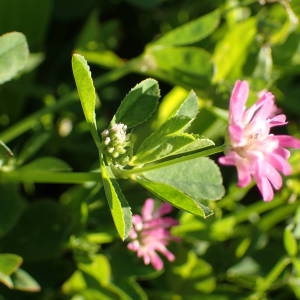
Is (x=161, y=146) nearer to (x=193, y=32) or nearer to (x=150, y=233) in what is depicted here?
(x=150, y=233)

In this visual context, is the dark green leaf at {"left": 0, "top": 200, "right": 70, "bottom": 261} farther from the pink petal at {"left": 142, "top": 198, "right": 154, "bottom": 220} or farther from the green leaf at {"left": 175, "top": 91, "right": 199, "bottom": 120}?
the green leaf at {"left": 175, "top": 91, "right": 199, "bottom": 120}

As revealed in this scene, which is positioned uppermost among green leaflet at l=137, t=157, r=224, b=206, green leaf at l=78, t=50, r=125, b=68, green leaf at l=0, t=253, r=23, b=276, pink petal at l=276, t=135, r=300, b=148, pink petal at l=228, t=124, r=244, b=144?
pink petal at l=228, t=124, r=244, b=144

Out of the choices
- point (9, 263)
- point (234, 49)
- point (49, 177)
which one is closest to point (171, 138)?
point (49, 177)

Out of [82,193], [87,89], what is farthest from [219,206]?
[87,89]

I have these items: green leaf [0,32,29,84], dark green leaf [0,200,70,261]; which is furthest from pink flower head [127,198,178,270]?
green leaf [0,32,29,84]

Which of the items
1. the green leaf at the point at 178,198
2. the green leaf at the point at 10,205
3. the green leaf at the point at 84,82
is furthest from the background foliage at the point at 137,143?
the green leaf at the point at 84,82

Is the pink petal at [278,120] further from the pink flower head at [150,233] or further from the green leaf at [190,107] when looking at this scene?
the pink flower head at [150,233]
